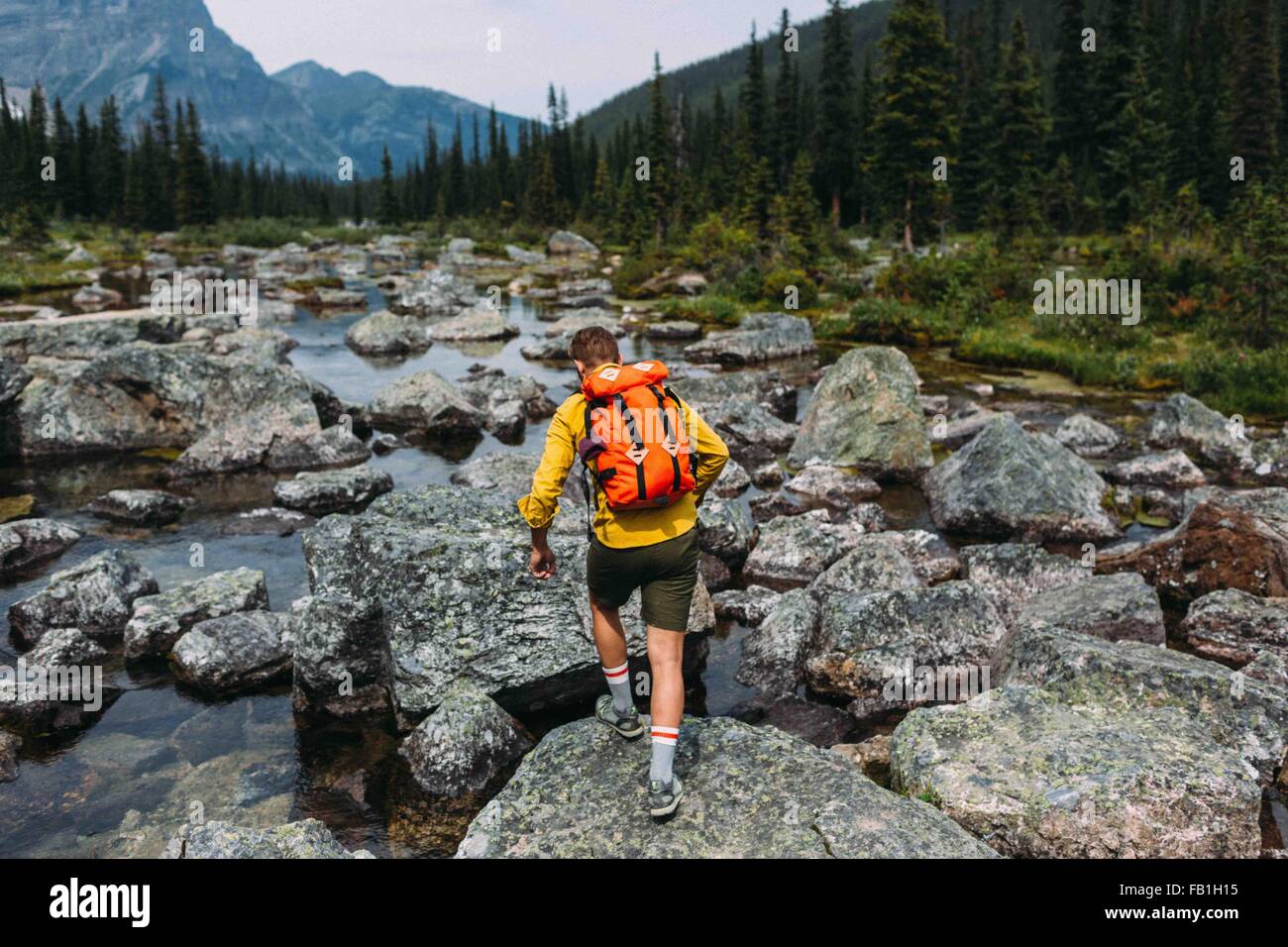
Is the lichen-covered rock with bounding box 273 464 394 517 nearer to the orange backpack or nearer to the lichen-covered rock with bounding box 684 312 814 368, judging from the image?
the orange backpack

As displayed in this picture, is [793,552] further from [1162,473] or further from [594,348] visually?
[1162,473]

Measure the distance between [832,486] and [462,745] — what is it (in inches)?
355

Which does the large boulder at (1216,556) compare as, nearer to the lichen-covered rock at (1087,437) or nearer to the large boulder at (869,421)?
the large boulder at (869,421)

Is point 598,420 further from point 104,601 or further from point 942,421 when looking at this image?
point 942,421

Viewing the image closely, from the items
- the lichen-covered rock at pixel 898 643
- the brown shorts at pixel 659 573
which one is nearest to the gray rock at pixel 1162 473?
the lichen-covered rock at pixel 898 643

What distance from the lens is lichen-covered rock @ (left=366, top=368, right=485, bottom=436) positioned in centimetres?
1888

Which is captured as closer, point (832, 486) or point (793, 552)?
point (793, 552)

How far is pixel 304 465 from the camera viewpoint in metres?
16.5

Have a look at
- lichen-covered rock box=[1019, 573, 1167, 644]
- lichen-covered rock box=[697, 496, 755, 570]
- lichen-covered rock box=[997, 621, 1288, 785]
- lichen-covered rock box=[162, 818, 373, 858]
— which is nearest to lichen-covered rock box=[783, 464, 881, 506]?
lichen-covered rock box=[697, 496, 755, 570]

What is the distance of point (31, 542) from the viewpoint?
1210 centimetres

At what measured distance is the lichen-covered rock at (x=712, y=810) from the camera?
518cm

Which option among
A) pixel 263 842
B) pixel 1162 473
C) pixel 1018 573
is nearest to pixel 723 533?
pixel 1018 573

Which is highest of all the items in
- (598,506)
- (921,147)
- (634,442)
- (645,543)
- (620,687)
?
(921,147)
